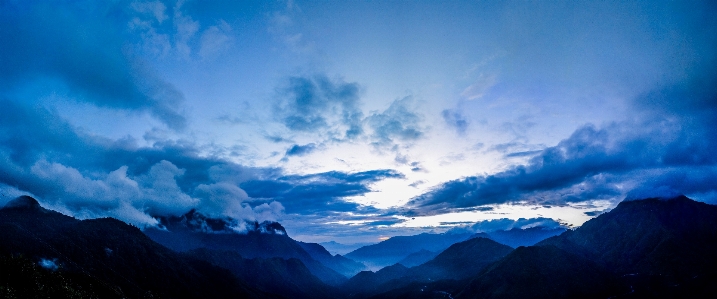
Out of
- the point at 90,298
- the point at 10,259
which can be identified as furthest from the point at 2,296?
the point at 10,259

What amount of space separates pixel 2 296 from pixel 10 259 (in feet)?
341

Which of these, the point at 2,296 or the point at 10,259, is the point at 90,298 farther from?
the point at 10,259

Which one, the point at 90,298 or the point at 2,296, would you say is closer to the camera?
the point at 2,296

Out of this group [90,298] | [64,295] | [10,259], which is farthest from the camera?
[10,259]

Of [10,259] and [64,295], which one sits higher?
[10,259]

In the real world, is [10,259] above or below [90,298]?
above

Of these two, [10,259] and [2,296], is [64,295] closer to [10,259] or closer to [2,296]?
[2,296]

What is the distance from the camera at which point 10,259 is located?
196 m

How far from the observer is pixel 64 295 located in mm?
159500

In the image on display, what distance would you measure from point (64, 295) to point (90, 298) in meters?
13.2

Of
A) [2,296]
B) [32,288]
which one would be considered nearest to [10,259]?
[32,288]

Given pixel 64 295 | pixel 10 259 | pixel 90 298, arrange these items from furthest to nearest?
1. pixel 10 259
2. pixel 90 298
3. pixel 64 295

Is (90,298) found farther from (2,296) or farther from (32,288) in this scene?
(2,296)

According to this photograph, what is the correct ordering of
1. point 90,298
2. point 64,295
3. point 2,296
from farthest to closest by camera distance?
point 90,298
point 64,295
point 2,296
